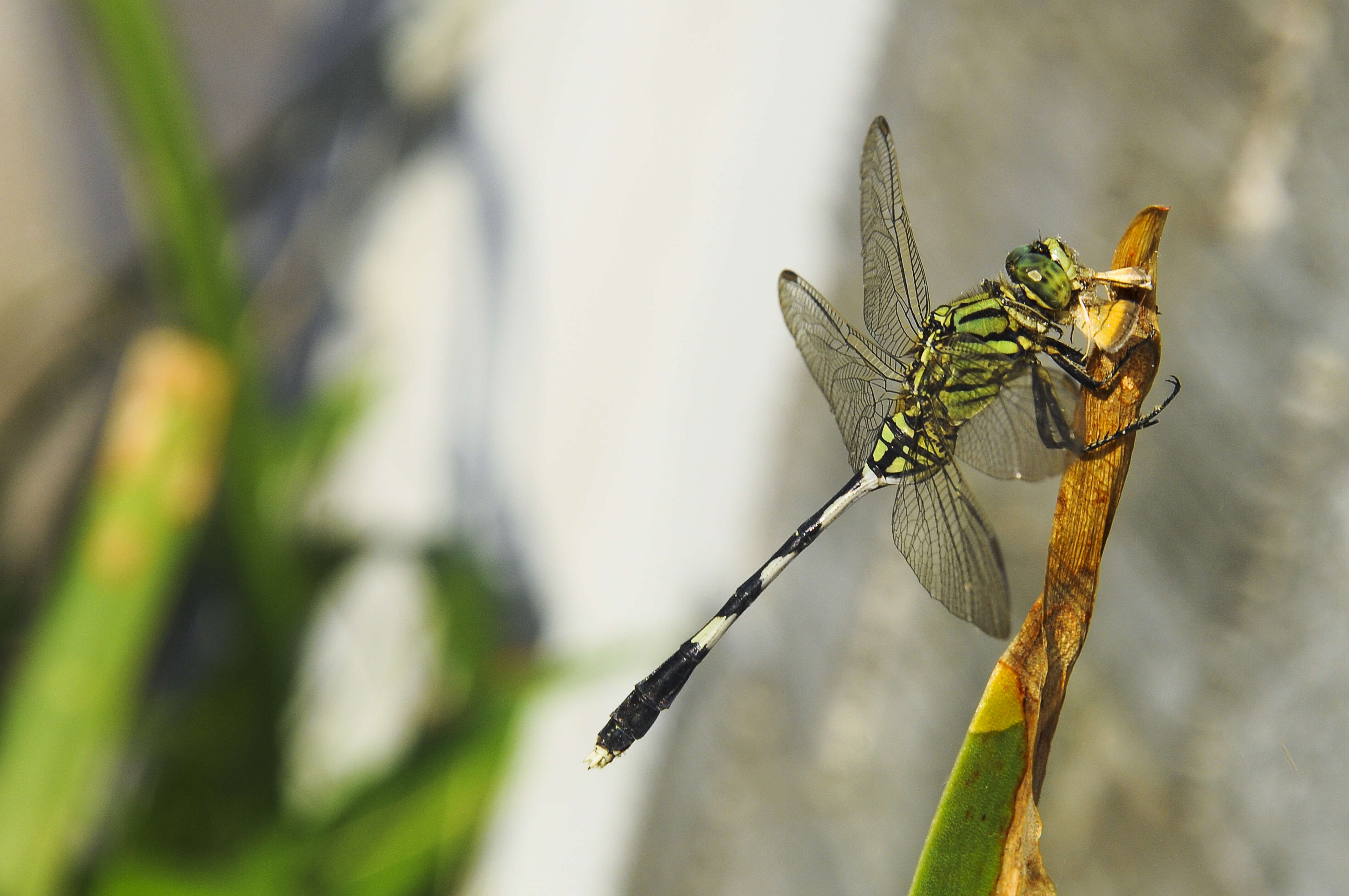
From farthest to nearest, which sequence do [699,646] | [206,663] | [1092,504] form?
[206,663]
[699,646]
[1092,504]

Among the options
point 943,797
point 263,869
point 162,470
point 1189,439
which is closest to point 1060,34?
point 1189,439

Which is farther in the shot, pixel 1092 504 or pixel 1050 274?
pixel 1050 274

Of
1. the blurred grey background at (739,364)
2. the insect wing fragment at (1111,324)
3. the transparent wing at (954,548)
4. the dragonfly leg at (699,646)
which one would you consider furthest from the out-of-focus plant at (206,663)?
the insect wing fragment at (1111,324)

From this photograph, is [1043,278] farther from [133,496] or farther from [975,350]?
[133,496]

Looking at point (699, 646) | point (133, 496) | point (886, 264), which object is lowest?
point (699, 646)

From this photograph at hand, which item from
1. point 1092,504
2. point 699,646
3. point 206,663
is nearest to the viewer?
point 1092,504

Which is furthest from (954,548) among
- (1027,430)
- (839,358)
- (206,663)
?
(206,663)

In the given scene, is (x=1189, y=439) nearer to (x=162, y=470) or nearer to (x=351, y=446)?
(x=162, y=470)
